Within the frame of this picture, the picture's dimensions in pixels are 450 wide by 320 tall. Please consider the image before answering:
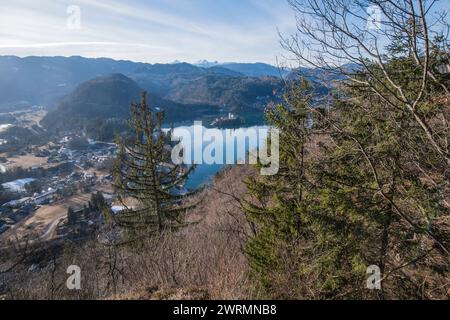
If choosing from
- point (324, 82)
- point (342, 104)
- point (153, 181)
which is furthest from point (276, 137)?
point (153, 181)

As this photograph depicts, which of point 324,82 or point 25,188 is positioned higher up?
point 324,82

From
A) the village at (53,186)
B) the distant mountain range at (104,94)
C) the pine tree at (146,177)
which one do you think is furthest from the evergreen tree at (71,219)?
the distant mountain range at (104,94)

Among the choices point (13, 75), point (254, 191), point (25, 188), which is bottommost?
point (25, 188)

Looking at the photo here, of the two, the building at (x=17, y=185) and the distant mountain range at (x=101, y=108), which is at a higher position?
the distant mountain range at (x=101, y=108)

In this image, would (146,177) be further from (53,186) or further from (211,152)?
(53,186)

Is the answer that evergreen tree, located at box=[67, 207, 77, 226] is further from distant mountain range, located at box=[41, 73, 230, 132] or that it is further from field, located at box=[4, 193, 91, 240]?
distant mountain range, located at box=[41, 73, 230, 132]

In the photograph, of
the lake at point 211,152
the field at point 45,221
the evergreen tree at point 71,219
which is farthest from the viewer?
the lake at point 211,152

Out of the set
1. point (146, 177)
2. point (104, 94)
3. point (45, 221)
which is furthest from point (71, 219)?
point (104, 94)

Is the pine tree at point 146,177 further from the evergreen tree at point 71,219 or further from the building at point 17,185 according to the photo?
the building at point 17,185

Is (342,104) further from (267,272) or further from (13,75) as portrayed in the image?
(13,75)
